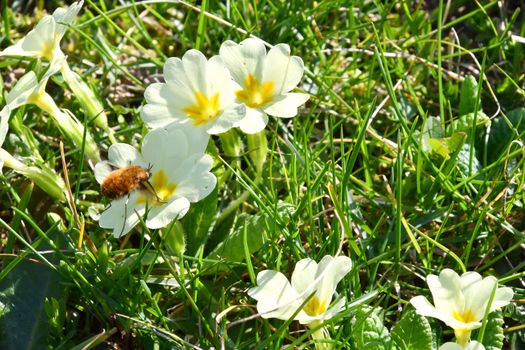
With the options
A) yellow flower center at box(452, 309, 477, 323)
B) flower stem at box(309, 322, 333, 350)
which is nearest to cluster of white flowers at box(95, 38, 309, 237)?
flower stem at box(309, 322, 333, 350)

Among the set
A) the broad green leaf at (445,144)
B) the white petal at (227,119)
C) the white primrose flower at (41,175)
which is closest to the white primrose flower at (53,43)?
the white primrose flower at (41,175)

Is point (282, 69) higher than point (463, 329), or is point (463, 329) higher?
point (282, 69)

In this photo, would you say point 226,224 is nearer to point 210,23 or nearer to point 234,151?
point 234,151

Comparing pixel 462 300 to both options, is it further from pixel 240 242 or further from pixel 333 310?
pixel 240 242

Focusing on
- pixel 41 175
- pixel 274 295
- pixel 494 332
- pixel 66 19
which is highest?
pixel 66 19

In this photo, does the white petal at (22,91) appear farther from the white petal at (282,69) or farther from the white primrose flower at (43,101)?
the white petal at (282,69)

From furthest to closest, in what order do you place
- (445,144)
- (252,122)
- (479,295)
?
(445,144), (252,122), (479,295)

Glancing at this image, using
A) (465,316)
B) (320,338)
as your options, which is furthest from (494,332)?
(320,338)
